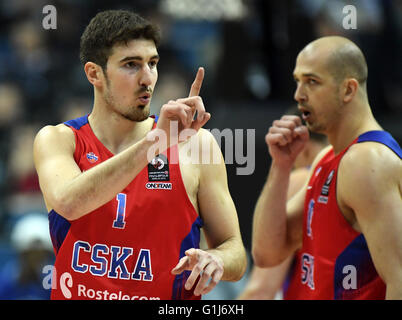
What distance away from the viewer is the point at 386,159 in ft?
→ 12.9

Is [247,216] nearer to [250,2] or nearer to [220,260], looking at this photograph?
[220,260]

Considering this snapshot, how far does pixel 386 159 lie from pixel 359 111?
42cm

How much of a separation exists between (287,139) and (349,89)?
472 mm

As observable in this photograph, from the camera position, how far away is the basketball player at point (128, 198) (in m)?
3.42

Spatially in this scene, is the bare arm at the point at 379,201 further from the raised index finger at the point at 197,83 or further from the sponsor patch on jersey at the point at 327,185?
the raised index finger at the point at 197,83

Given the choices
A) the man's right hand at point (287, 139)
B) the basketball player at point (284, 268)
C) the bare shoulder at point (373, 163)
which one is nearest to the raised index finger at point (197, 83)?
the man's right hand at point (287, 139)

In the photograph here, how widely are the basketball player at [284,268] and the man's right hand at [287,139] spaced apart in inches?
35.7

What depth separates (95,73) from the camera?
351cm

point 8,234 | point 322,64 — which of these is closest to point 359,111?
point 322,64

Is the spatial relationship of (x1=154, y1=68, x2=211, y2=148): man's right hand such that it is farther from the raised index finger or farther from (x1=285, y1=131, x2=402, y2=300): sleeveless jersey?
(x1=285, y1=131, x2=402, y2=300): sleeveless jersey

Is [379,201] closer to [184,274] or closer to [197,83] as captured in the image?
[184,274]

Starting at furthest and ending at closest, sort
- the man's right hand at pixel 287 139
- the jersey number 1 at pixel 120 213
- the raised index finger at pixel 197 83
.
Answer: the man's right hand at pixel 287 139 < the jersey number 1 at pixel 120 213 < the raised index finger at pixel 197 83

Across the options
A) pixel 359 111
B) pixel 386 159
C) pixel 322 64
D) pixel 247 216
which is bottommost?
pixel 247 216

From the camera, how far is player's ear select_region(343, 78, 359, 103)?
4133mm
